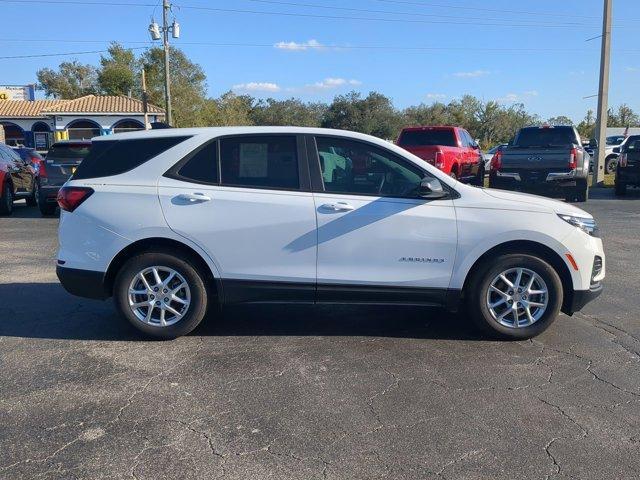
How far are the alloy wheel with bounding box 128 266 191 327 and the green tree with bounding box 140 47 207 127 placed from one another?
52.7 meters

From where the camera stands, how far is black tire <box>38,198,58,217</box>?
1405 centimetres

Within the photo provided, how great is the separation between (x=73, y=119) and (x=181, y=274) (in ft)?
143

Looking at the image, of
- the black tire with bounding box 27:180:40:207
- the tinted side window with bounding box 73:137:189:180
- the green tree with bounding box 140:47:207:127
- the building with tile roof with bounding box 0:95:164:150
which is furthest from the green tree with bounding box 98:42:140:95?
the tinted side window with bounding box 73:137:189:180

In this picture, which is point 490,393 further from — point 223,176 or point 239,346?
point 223,176

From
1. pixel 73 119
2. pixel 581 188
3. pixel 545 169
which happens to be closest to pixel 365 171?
pixel 545 169

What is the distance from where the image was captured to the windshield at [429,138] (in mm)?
15977

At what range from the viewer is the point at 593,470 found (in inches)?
134

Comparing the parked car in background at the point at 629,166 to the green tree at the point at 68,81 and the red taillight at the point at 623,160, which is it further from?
the green tree at the point at 68,81

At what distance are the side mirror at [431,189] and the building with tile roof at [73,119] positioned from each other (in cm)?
3918

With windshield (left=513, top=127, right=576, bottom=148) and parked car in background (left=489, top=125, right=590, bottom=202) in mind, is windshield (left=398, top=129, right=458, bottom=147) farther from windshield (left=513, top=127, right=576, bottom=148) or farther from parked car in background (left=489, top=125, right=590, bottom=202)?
windshield (left=513, top=127, right=576, bottom=148)

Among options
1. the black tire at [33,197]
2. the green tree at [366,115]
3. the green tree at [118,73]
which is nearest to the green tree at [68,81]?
the green tree at [118,73]

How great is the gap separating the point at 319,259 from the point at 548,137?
12052 millimetres

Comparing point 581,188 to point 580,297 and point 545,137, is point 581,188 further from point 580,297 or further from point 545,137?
point 580,297

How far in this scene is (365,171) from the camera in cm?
540
